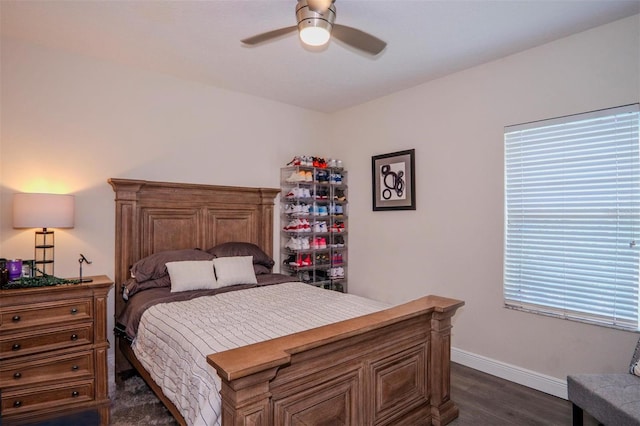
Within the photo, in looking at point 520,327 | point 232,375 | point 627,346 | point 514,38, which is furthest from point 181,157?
point 627,346

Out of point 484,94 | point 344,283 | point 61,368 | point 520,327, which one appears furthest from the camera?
point 344,283

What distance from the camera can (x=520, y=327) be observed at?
293cm

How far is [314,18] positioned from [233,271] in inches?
82.9

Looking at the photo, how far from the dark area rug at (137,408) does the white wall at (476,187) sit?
8.08 feet

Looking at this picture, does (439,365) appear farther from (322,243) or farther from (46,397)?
(46,397)

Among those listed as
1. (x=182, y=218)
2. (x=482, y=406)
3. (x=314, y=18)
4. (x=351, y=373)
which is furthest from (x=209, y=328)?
(x=482, y=406)

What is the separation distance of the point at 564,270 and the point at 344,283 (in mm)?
2419

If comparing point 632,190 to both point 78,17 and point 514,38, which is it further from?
point 78,17

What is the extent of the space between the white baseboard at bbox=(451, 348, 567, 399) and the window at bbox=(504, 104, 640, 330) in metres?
0.50

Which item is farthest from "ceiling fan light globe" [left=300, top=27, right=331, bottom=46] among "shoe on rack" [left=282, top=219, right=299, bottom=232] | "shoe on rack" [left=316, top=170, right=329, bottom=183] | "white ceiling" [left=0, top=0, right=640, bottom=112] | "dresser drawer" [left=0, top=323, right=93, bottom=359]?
"dresser drawer" [left=0, top=323, right=93, bottom=359]

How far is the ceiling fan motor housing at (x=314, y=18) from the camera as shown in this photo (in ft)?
6.72

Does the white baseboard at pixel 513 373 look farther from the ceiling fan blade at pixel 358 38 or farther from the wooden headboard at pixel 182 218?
the ceiling fan blade at pixel 358 38

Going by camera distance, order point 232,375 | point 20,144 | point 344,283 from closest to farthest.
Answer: point 232,375 < point 20,144 < point 344,283

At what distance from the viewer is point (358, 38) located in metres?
2.16
